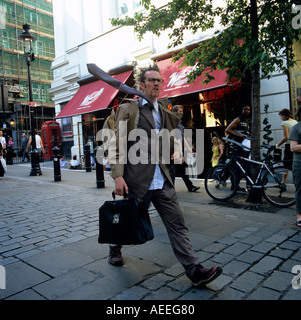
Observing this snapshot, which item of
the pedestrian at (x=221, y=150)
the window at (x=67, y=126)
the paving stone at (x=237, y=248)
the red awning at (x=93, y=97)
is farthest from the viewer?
the window at (x=67, y=126)

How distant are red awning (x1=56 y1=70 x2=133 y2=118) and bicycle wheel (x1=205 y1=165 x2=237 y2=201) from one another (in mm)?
6075

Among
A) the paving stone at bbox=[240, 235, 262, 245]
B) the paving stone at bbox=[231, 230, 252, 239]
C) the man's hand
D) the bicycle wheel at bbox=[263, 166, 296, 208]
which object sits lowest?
the paving stone at bbox=[240, 235, 262, 245]

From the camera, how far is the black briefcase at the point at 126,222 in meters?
2.31

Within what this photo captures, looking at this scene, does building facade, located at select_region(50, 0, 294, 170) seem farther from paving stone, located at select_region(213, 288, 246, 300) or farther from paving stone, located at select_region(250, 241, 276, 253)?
paving stone, located at select_region(213, 288, 246, 300)

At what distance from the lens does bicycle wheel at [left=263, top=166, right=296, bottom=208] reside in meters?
5.00

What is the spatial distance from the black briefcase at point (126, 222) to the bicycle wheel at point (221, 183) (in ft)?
11.7

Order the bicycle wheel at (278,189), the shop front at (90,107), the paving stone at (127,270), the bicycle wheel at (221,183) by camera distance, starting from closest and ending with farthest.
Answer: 1. the paving stone at (127,270)
2. the bicycle wheel at (278,189)
3. the bicycle wheel at (221,183)
4. the shop front at (90,107)

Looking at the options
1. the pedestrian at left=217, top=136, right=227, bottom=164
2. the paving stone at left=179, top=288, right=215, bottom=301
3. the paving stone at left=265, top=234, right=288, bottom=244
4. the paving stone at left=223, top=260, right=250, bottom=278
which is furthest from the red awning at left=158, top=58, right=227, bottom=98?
the paving stone at left=179, top=288, right=215, bottom=301

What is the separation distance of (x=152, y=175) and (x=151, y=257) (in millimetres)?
1078

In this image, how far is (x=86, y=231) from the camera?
13.1ft

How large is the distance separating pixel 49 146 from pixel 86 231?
52.2 ft

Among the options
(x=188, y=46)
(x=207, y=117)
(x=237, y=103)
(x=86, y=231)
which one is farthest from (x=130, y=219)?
(x=188, y=46)

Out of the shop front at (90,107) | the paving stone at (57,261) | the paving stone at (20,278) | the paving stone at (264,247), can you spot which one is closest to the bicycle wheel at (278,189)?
the paving stone at (264,247)

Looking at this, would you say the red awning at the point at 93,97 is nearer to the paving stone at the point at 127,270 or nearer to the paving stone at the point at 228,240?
the paving stone at the point at 228,240
